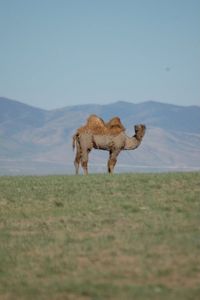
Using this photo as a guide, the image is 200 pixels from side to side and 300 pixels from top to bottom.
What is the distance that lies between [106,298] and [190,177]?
50.2 feet

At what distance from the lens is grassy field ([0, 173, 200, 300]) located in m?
10.1

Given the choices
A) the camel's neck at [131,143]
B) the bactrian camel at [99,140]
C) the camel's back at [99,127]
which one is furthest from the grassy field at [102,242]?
the camel's neck at [131,143]

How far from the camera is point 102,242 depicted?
13.2 meters

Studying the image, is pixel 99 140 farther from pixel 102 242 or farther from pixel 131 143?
pixel 102 242

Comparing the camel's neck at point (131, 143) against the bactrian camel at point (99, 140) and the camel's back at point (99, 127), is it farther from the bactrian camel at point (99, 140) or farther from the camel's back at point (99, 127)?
the camel's back at point (99, 127)

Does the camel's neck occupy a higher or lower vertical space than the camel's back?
lower

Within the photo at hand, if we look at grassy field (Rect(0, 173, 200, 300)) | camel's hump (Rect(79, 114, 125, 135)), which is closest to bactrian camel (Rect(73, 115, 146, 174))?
camel's hump (Rect(79, 114, 125, 135))

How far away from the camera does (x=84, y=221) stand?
15992 mm

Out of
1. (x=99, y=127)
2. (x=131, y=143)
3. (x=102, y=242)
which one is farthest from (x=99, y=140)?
(x=102, y=242)

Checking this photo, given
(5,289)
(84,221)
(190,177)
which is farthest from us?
(190,177)

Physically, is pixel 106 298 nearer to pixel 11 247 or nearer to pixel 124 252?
pixel 124 252

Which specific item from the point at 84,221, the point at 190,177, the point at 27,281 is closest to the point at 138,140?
the point at 190,177

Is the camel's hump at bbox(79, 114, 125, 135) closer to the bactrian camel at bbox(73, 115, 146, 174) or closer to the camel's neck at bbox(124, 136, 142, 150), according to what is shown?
the bactrian camel at bbox(73, 115, 146, 174)

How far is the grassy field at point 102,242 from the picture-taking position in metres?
10.1
